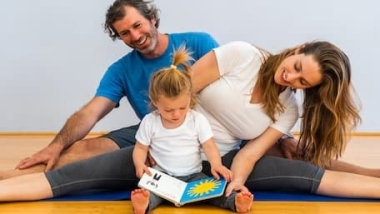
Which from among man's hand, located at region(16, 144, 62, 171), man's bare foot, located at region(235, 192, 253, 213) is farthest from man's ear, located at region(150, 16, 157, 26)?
man's bare foot, located at region(235, 192, 253, 213)

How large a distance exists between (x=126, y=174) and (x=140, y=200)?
0.85 ft

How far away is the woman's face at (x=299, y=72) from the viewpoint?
180 cm

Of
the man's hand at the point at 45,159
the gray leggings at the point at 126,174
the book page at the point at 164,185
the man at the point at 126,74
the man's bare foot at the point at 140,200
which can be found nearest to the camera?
the man's bare foot at the point at 140,200

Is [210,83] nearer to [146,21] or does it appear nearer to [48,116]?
[146,21]

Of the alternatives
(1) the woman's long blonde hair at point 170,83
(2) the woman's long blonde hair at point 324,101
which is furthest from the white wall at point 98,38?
(1) the woman's long blonde hair at point 170,83

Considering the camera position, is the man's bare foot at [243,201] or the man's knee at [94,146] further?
the man's knee at [94,146]

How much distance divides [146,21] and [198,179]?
674 mm

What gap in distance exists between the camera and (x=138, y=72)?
2.26 m

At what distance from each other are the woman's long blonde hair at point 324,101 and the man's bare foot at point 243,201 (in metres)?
0.30

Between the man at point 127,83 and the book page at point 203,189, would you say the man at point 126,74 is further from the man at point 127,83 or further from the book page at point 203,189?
the book page at point 203,189

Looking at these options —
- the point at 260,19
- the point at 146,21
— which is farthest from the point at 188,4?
the point at 146,21

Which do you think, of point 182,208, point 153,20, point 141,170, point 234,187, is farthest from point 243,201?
point 153,20

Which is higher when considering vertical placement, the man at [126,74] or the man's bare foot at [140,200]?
the man at [126,74]

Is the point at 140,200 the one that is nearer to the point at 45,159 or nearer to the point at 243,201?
the point at 243,201
